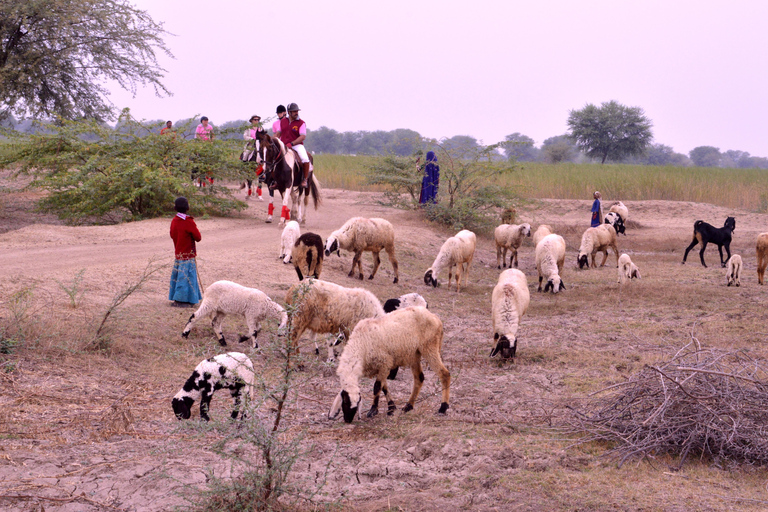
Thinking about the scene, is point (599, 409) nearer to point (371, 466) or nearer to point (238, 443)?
point (371, 466)

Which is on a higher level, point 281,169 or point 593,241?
point 281,169

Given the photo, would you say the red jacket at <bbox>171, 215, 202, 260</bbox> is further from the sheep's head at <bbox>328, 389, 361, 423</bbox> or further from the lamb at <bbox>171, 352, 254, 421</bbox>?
the sheep's head at <bbox>328, 389, 361, 423</bbox>

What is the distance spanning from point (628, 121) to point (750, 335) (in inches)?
1949

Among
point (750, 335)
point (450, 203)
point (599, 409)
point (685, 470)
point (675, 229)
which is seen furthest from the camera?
point (675, 229)

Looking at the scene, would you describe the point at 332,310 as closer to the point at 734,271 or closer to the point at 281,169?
the point at 281,169

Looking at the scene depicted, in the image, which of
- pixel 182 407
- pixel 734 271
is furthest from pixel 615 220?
pixel 182 407

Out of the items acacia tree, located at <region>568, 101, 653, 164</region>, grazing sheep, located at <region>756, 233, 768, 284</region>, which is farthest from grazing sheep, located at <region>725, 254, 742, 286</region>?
acacia tree, located at <region>568, 101, 653, 164</region>

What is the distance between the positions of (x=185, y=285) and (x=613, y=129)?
5145cm

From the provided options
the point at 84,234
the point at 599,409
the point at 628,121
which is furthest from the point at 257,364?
the point at 628,121

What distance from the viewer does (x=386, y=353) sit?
5914mm

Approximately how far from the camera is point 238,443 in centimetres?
516

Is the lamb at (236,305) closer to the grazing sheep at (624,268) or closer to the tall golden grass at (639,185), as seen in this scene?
the grazing sheep at (624,268)

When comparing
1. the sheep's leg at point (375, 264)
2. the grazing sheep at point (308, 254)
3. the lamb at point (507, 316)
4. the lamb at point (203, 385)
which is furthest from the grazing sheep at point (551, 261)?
the lamb at point (203, 385)

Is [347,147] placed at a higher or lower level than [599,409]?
higher
